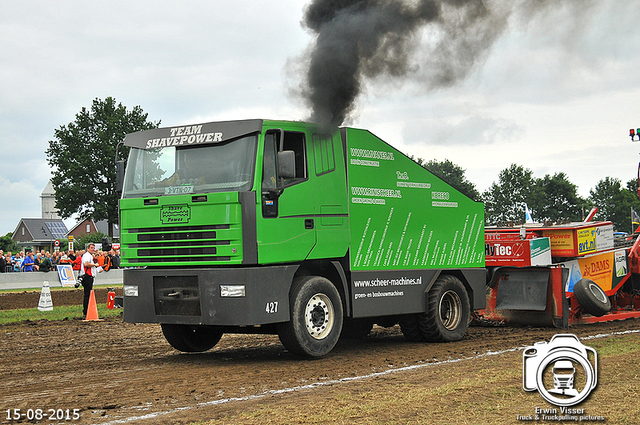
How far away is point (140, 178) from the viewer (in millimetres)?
9305

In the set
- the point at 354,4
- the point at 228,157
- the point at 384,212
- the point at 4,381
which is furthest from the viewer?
the point at 354,4

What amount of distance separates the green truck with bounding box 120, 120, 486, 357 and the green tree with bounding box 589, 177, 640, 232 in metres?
95.5

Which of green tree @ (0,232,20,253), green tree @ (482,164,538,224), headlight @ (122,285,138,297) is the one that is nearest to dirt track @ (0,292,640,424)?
headlight @ (122,285,138,297)

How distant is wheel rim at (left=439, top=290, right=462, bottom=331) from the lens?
36.8ft

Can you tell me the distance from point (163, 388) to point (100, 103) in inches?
2481

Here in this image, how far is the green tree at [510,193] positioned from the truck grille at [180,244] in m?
89.6

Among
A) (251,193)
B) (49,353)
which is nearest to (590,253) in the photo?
(251,193)

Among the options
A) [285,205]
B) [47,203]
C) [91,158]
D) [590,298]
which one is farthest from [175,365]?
[47,203]

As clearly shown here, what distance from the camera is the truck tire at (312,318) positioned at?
8.80m

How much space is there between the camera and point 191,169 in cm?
891

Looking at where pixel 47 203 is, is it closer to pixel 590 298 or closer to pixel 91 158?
pixel 91 158

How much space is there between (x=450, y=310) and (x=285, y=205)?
405 centimetres

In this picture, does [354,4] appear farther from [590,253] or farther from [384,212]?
[590,253]

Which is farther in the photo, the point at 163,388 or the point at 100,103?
the point at 100,103
